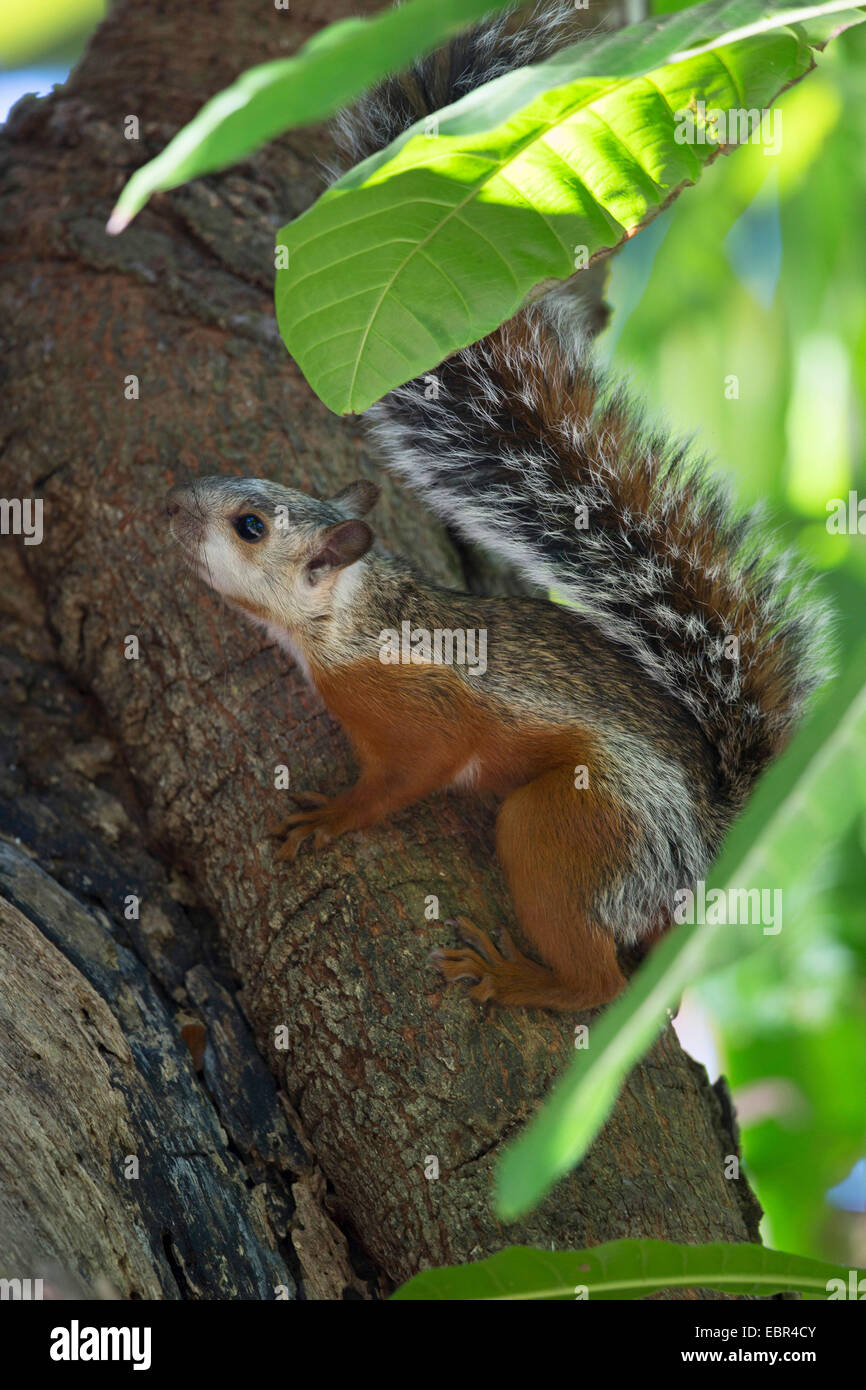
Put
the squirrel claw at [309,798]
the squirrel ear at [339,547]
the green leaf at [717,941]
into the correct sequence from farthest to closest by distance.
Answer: the squirrel ear at [339,547] → the squirrel claw at [309,798] → the green leaf at [717,941]

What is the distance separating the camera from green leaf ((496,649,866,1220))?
0.77 meters

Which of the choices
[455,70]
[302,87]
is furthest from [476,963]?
[455,70]

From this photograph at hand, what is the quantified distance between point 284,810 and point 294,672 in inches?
14.7

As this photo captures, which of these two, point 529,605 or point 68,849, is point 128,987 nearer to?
point 68,849

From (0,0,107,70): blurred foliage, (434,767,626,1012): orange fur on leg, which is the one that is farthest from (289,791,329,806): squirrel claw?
(0,0,107,70): blurred foliage

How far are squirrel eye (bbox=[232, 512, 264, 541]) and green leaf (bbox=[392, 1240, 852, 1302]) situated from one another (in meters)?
1.56

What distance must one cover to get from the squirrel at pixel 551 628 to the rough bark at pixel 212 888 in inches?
3.7

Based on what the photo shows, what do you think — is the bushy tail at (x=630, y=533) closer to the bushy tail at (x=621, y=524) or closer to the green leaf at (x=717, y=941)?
the bushy tail at (x=621, y=524)

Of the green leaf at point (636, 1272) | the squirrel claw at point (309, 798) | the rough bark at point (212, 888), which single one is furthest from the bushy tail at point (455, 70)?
the green leaf at point (636, 1272)

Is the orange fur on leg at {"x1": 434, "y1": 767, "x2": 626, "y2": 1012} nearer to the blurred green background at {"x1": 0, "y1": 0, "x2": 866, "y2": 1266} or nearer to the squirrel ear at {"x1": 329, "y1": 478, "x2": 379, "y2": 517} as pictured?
the blurred green background at {"x1": 0, "y1": 0, "x2": 866, "y2": 1266}

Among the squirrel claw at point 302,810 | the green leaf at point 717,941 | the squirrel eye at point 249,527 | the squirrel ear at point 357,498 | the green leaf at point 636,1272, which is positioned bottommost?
the green leaf at point 636,1272

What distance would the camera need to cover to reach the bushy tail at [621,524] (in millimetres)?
2326
